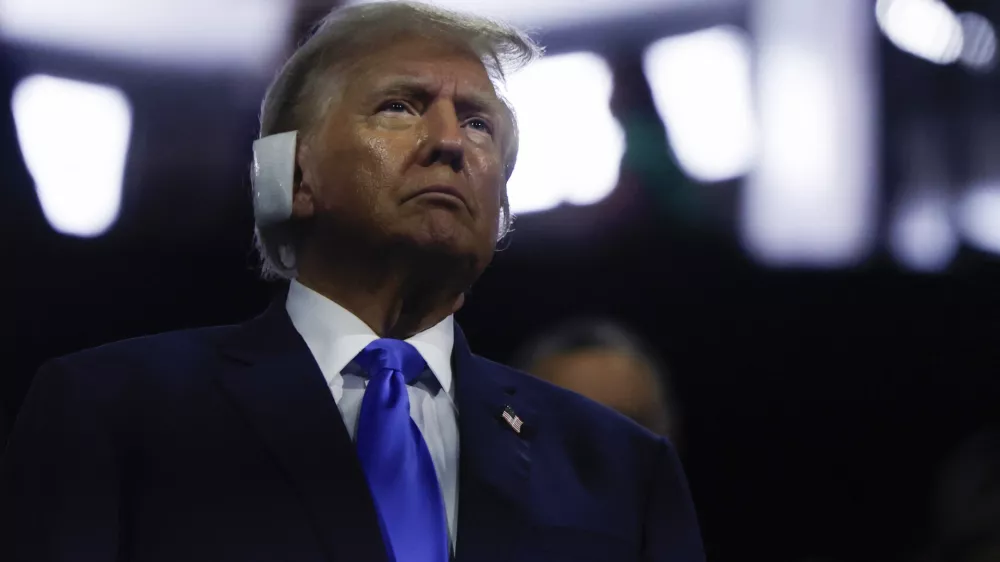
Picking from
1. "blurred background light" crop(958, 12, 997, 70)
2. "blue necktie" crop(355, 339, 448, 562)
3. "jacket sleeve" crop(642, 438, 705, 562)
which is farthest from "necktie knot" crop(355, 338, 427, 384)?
"blurred background light" crop(958, 12, 997, 70)

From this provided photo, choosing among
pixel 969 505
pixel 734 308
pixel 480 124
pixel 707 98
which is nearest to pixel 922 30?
pixel 707 98

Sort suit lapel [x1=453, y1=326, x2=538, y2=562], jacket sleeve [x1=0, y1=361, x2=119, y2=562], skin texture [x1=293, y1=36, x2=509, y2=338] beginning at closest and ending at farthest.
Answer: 1. jacket sleeve [x1=0, y1=361, x2=119, y2=562]
2. suit lapel [x1=453, y1=326, x2=538, y2=562]
3. skin texture [x1=293, y1=36, x2=509, y2=338]

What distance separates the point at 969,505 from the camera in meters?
1.75

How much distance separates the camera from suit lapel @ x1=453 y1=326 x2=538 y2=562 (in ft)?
3.74

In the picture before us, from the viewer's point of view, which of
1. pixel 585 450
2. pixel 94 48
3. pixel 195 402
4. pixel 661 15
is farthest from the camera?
pixel 661 15

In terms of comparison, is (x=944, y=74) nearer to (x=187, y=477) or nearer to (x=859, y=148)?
(x=859, y=148)

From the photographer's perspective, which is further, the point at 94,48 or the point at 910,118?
the point at 910,118

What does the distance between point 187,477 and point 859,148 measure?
143 centimetres

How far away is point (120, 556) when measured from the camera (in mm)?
1055

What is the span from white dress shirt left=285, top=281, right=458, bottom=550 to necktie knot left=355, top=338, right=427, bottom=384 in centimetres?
1

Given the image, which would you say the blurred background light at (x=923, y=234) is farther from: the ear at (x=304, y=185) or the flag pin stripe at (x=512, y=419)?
the ear at (x=304, y=185)

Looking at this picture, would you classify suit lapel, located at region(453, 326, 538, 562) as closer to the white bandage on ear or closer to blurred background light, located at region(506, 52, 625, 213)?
the white bandage on ear

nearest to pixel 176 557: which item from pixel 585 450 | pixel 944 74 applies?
pixel 585 450

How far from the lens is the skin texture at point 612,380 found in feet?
5.26
